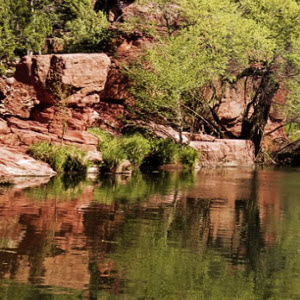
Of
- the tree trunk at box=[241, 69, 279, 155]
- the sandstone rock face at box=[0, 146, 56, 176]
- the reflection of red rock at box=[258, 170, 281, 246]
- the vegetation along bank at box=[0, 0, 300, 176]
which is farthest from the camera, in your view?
the tree trunk at box=[241, 69, 279, 155]

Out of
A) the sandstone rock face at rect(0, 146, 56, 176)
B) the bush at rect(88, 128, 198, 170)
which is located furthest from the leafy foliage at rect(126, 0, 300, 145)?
the sandstone rock face at rect(0, 146, 56, 176)

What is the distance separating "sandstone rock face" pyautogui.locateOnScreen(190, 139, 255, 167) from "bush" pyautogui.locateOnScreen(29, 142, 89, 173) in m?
9.65

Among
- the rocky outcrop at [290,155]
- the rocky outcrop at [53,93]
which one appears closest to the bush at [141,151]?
the rocky outcrop at [53,93]

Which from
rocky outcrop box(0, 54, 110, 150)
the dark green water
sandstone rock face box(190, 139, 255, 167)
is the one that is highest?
rocky outcrop box(0, 54, 110, 150)

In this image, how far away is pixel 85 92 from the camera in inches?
1141

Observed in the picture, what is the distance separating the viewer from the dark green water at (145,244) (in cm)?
821

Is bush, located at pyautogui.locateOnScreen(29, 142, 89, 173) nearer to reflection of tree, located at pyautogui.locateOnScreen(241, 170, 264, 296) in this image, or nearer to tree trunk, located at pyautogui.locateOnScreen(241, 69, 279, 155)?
reflection of tree, located at pyautogui.locateOnScreen(241, 170, 264, 296)

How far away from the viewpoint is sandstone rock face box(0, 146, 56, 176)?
23.1m

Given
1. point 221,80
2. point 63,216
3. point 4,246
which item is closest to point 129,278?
point 4,246

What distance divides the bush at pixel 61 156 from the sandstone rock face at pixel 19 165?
2.26ft

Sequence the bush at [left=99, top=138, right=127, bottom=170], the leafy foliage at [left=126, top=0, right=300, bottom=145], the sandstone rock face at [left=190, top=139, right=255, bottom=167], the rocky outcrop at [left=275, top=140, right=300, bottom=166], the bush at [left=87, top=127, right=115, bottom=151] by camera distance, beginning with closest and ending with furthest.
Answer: the bush at [left=99, top=138, right=127, bottom=170] < the bush at [left=87, top=127, right=115, bottom=151] < the leafy foliage at [left=126, top=0, right=300, bottom=145] < the sandstone rock face at [left=190, top=139, right=255, bottom=167] < the rocky outcrop at [left=275, top=140, right=300, bottom=166]

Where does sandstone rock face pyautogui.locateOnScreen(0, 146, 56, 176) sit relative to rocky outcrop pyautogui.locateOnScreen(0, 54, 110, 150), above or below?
below

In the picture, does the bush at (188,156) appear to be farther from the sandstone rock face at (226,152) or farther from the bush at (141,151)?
the sandstone rock face at (226,152)

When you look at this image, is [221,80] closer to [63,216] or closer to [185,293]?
[63,216]
